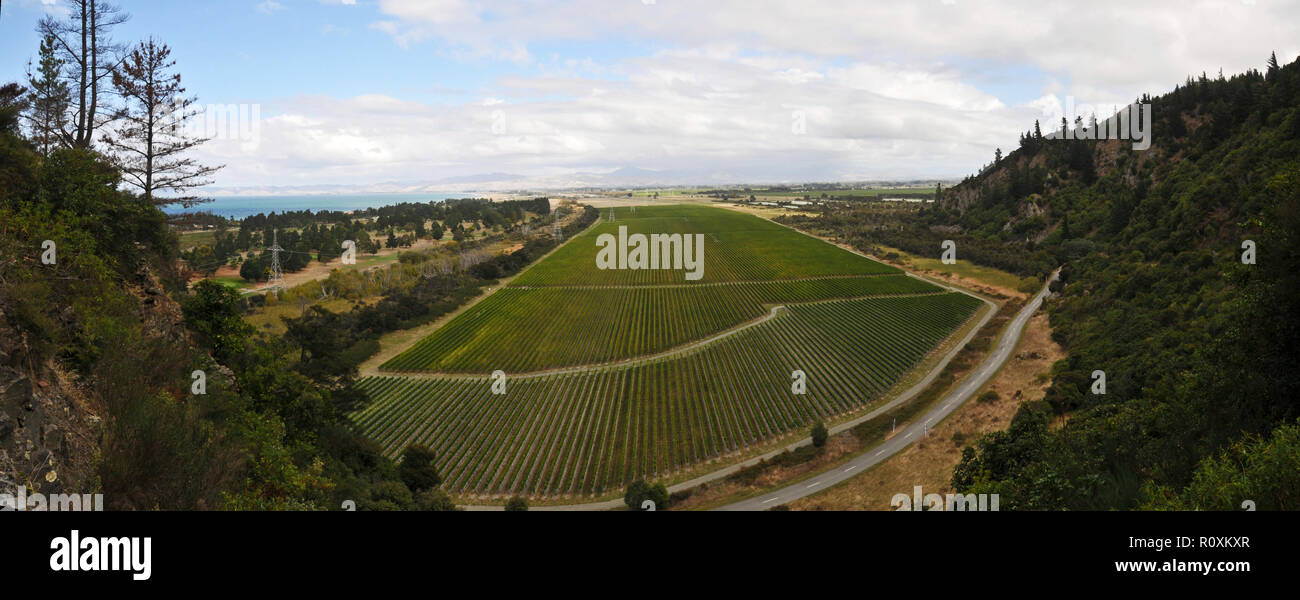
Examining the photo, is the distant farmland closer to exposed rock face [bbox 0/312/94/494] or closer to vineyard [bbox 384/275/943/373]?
vineyard [bbox 384/275/943/373]

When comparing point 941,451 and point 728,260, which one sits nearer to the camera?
point 941,451

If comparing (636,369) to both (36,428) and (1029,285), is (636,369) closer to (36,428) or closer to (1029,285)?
(36,428)

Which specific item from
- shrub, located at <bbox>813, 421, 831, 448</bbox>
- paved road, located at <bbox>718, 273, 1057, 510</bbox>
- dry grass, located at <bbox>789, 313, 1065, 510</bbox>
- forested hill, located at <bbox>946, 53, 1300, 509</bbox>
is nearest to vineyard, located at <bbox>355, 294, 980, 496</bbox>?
shrub, located at <bbox>813, 421, 831, 448</bbox>

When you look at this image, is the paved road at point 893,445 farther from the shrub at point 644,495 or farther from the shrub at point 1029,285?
the shrub at point 1029,285

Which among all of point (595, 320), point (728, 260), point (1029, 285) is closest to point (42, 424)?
point (595, 320)
